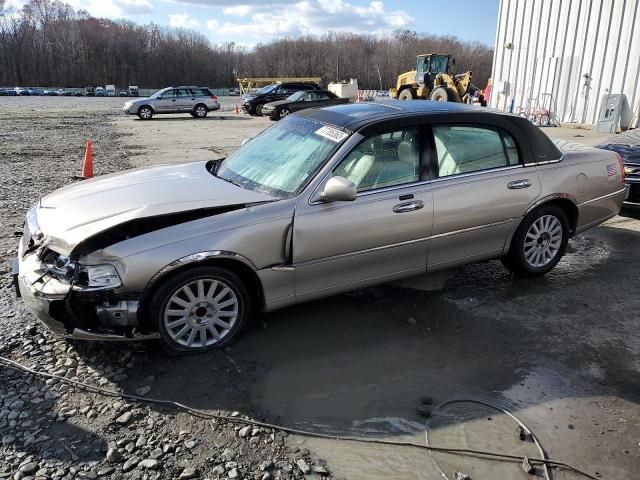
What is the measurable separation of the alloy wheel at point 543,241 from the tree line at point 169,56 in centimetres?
9625

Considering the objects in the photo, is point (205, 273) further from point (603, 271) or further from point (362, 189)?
point (603, 271)

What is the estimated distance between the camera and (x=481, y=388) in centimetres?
328

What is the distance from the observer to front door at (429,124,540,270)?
13.8ft

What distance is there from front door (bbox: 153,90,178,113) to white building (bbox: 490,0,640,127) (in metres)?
16.1

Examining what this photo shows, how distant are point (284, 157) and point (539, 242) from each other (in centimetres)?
259

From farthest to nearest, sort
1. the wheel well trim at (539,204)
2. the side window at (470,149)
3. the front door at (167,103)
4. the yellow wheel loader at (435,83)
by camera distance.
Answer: the front door at (167,103) < the yellow wheel loader at (435,83) < the wheel well trim at (539,204) < the side window at (470,149)

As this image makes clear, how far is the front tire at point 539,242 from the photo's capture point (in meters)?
4.72

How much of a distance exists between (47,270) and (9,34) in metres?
123

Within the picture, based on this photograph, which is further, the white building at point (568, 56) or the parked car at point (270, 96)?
the parked car at point (270, 96)

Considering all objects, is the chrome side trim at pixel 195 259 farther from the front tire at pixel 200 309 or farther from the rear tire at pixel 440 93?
the rear tire at pixel 440 93

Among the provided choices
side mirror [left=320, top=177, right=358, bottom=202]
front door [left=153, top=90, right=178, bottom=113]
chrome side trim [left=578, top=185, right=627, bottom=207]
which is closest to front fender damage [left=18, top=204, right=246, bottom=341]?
side mirror [left=320, top=177, right=358, bottom=202]

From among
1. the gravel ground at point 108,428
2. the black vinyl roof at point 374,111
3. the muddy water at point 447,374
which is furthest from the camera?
the black vinyl roof at point 374,111

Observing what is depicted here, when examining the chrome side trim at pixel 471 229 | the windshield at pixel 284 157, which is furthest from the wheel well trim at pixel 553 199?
the windshield at pixel 284 157

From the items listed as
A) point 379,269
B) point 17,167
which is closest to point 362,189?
point 379,269
